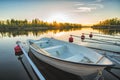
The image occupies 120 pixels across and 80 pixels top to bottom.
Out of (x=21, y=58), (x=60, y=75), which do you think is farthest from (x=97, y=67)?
(x=21, y=58)

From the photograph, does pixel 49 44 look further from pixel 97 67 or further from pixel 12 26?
pixel 12 26

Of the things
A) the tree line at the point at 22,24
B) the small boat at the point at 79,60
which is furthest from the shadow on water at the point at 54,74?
the tree line at the point at 22,24

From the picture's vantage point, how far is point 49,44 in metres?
11.0

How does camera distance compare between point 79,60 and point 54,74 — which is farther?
point 54,74

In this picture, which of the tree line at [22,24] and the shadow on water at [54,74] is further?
the tree line at [22,24]

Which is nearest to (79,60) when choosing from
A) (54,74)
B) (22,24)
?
(54,74)

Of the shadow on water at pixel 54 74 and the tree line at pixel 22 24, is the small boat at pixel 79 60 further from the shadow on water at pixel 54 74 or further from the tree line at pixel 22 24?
the tree line at pixel 22 24

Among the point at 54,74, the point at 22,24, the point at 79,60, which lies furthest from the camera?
the point at 22,24

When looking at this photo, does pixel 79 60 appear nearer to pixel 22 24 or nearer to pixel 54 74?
pixel 54 74

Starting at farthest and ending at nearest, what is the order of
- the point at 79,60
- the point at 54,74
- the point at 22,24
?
the point at 22,24 → the point at 54,74 → the point at 79,60

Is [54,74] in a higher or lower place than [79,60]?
lower

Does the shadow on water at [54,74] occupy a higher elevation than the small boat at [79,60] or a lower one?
lower

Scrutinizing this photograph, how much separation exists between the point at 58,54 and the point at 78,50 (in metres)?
1.40

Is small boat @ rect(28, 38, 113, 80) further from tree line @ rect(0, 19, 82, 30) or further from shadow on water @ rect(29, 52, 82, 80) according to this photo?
tree line @ rect(0, 19, 82, 30)
